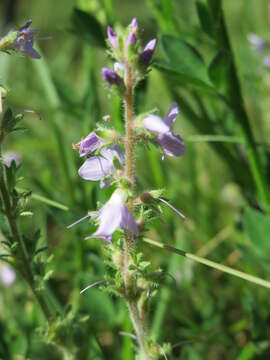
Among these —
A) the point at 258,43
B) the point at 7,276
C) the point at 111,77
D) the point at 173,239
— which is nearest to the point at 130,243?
the point at 111,77

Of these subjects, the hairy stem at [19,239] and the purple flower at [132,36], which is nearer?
the purple flower at [132,36]

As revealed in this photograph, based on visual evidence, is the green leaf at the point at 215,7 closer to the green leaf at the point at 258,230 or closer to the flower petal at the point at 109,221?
the green leaf at the point at 258,230

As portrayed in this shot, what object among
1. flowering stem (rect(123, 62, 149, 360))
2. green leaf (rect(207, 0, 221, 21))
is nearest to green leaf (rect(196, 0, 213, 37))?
green leaf (rect(207, 0, 221, 21))

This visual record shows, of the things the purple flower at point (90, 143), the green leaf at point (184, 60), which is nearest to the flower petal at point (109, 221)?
the purple flower at point (90, 143)

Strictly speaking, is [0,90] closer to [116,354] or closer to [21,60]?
[116,354]

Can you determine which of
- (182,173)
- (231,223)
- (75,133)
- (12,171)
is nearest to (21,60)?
(75,133)
